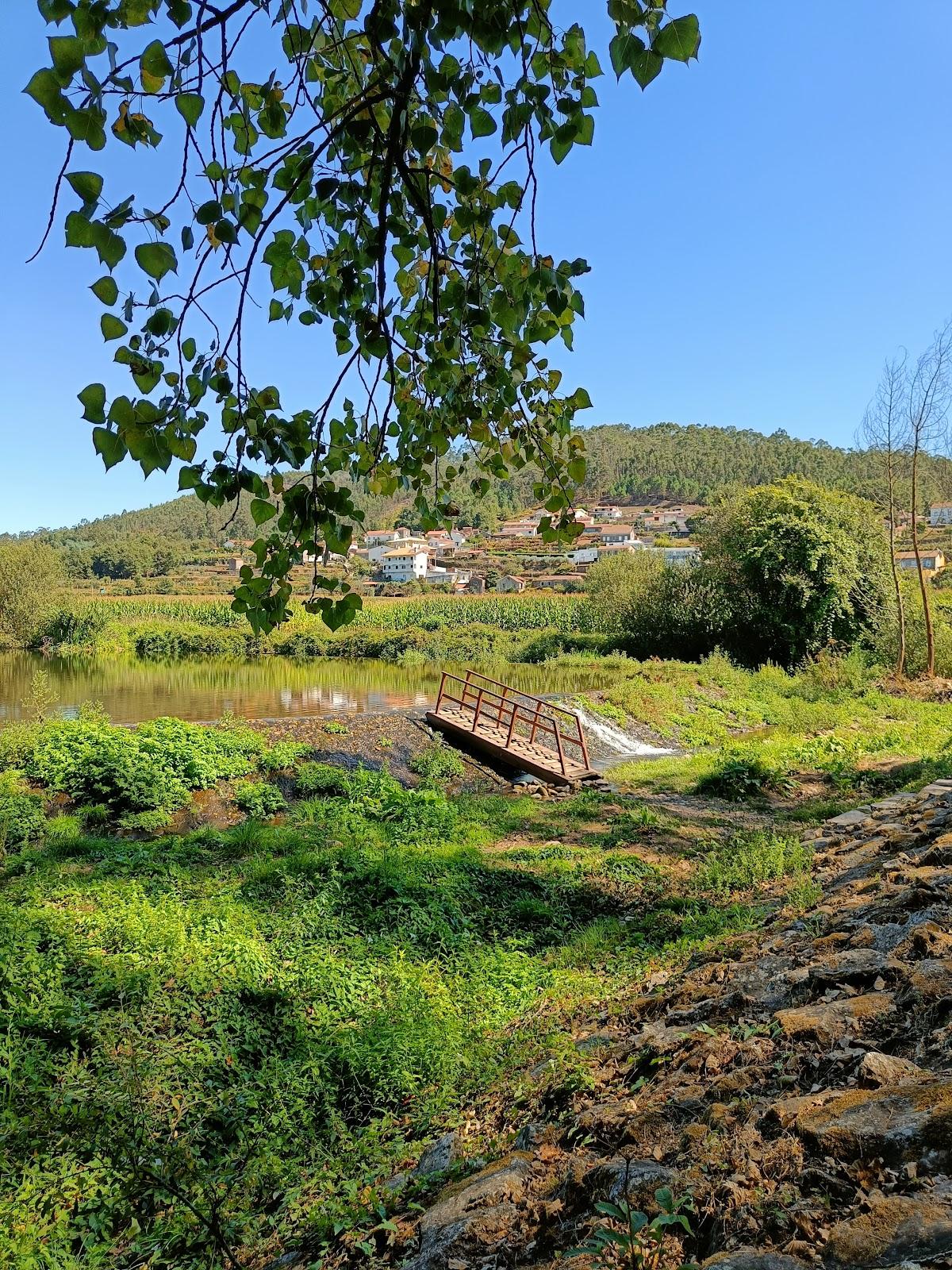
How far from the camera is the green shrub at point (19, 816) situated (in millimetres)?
8914

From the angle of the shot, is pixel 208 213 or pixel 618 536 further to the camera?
pixel 618 536

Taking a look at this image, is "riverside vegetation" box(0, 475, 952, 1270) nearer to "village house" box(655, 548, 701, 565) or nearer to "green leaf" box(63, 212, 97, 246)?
"green leaf" box(63, 212, 97, 246)

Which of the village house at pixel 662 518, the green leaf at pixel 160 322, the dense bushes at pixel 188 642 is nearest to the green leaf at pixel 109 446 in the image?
the green leaf at pixel 160 322

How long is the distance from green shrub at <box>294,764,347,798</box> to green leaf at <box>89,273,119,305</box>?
419 inches

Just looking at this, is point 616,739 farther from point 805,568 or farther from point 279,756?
point 805,568

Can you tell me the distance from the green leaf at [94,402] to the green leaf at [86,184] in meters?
0.29

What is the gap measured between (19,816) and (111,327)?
31.7 ft

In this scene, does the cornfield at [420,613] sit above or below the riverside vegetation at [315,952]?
above

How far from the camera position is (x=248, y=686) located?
29562mm

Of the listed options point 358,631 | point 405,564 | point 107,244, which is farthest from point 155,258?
point 405,564

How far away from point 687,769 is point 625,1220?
42.0 feet

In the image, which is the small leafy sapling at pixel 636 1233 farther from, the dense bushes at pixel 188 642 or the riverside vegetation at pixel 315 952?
the dense bushes at pixel 188 642

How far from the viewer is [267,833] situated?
8.73m

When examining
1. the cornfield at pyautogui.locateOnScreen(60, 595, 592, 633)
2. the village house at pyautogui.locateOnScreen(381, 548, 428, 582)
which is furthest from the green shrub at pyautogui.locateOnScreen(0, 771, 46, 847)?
the village house at pyautogui.locateOnScreen(381, 548, 428, 582)
